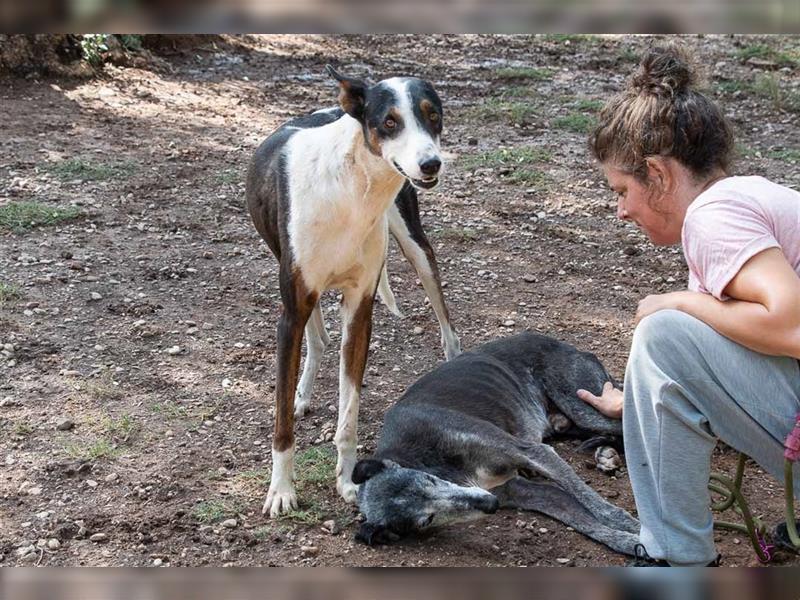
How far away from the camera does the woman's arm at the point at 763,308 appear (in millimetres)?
2553

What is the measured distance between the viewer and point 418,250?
5.02 metres

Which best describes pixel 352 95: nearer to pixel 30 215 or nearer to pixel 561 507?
pixel 561 507

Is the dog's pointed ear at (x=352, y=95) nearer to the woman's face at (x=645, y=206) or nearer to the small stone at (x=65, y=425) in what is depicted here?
the woman's face at (x=645, y=206)

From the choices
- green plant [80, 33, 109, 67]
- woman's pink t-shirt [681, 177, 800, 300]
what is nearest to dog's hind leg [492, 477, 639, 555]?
woman's pink t-shirt [681, 177, 800, 300]

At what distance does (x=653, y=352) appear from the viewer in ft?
9.49

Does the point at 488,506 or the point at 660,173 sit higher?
the point at 660,173

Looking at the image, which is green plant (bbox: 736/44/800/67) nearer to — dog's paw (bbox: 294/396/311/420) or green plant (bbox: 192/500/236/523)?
dog's paw (bbox: 294/396/311/420)

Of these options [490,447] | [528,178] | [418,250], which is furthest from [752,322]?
[528,178]

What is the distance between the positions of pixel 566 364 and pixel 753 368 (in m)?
1.99

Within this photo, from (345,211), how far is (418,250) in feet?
3.82

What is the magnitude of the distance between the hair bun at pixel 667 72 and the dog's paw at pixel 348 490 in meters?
1.96

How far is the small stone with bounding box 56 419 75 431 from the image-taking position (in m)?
4.41
